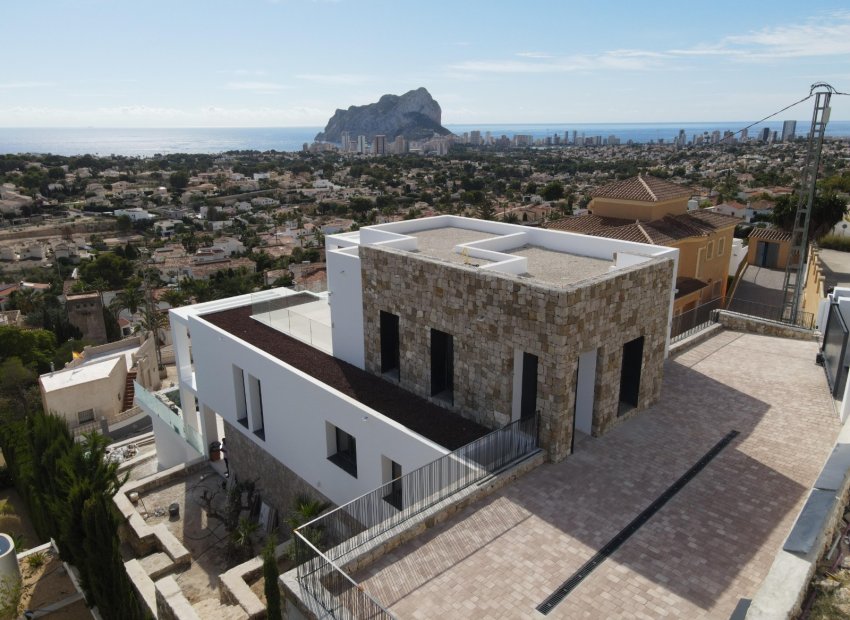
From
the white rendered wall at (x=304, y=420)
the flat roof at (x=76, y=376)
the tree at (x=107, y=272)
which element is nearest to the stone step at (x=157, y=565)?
the white rendered wall at (x=304, y=420)

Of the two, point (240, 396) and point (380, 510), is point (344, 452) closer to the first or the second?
point (380, 510)

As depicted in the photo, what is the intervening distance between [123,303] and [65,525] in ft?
173

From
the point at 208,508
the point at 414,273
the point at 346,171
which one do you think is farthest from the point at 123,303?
the point at 346,171

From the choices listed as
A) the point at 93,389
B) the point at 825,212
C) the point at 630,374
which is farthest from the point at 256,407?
the point at 825,212

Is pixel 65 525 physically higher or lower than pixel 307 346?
lower

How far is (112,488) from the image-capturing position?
55.4 ft

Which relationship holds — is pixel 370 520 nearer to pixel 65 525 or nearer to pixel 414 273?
pixel 414 273

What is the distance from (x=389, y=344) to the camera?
16172mm

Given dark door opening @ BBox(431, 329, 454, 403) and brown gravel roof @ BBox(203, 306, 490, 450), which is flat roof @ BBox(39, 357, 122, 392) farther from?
dark door opening @ BBox(431, 329, 454, 403)

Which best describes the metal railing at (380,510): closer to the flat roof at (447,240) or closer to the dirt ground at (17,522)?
the flat roof at (447,240)

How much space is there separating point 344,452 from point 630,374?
24.7 feet

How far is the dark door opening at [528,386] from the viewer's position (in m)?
13.1

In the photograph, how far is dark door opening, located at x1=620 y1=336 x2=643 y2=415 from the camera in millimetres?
14211

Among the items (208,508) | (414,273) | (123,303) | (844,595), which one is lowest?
(123,303)
